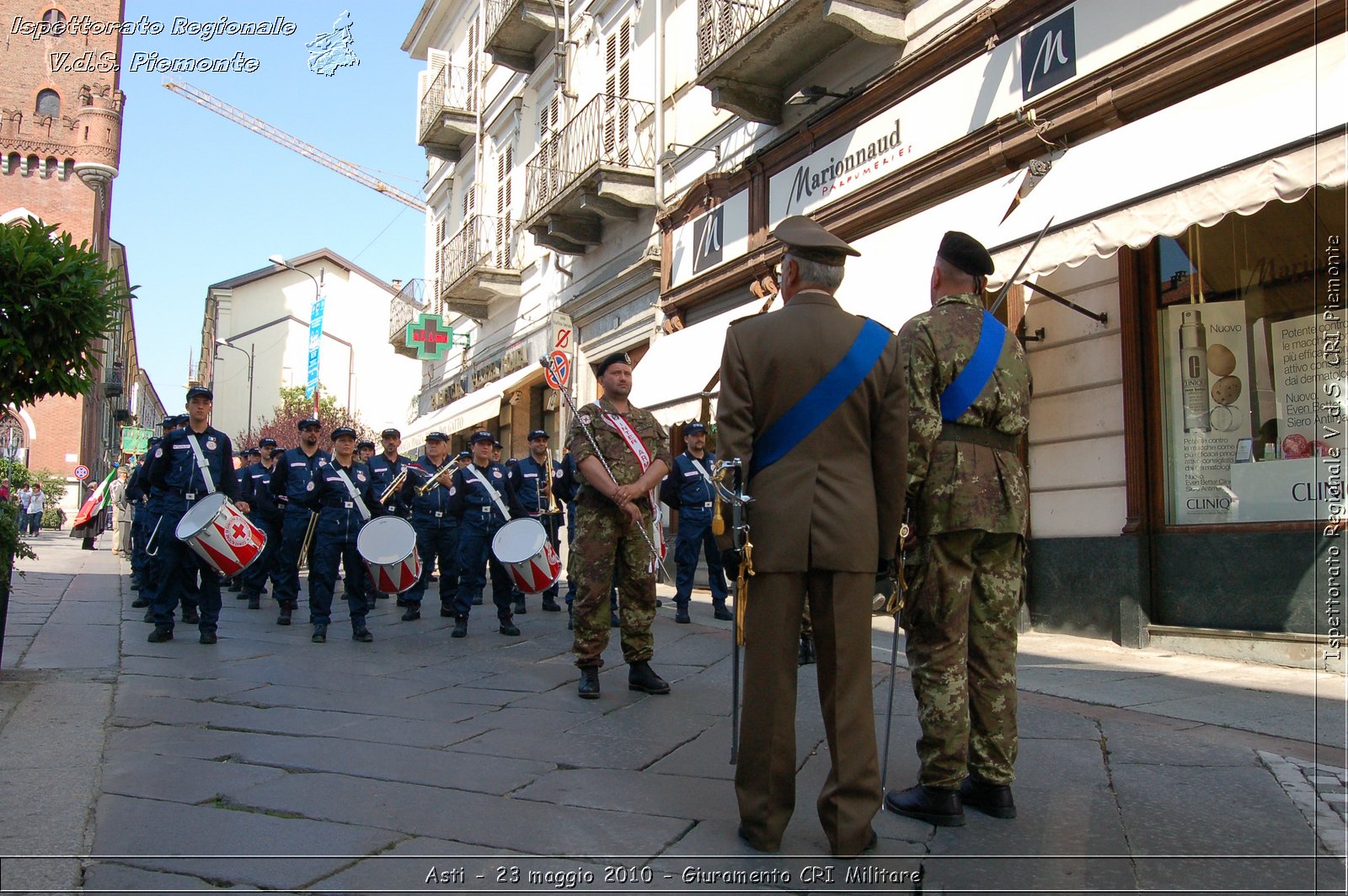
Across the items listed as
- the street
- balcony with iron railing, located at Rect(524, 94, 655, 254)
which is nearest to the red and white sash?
the street

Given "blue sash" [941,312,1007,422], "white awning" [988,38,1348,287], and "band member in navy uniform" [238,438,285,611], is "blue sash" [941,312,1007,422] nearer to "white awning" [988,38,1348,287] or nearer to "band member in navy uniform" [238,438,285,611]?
"white awning" [988,38,1348,287]

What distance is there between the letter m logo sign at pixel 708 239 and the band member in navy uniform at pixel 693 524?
4360 mm

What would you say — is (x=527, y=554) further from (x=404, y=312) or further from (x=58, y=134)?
(x=58, y=134)

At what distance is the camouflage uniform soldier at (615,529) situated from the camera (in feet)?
20.3

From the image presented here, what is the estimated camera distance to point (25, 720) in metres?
5.10

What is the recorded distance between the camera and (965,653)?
382 cm

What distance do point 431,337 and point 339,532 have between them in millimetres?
18499

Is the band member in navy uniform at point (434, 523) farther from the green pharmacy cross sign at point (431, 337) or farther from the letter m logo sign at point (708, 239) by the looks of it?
the green pharmacy cross sign at point (431, 337)

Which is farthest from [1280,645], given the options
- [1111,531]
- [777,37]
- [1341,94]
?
[777,37]

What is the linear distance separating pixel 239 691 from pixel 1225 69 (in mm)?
7632

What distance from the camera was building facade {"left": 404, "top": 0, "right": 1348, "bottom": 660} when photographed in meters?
7.17

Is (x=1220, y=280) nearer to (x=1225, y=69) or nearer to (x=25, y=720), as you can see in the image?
(x=1225, y=69)

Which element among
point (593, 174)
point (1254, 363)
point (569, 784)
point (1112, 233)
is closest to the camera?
point (569, 784)

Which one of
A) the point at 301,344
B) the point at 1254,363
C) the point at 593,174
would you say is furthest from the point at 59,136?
the point at 1254,363
